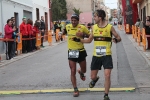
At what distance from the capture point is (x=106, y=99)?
649 cm

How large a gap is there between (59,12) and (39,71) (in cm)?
6150

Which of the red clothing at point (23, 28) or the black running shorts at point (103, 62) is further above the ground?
the red clothing at point (23, 28)

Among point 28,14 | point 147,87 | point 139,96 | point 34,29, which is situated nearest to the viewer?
point 139,96

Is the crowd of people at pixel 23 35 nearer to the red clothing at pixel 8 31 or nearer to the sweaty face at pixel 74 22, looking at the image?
the red clothing at pixel 8 31

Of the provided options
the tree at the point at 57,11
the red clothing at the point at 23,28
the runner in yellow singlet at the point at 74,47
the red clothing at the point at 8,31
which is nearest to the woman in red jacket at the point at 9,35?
the red clothing at the point at 8,31

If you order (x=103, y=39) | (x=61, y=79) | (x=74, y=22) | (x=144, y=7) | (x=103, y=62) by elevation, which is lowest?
(x=61, y=79)

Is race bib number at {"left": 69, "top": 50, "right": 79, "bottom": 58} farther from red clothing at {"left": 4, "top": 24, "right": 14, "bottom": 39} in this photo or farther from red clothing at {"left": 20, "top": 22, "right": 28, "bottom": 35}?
red clothing at {"left": 20, "top": 22, "right": 28, "bottom": 35}

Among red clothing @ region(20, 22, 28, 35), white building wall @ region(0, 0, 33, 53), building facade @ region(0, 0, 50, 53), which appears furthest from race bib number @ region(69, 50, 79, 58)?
red clothing @ region(20, 22, 28, 35)

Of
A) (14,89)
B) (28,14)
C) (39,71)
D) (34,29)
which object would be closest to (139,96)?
(14,89)

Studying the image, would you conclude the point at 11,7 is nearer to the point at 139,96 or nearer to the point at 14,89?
the point at 14,89

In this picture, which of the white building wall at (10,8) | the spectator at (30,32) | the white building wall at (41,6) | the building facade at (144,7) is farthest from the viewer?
the white building wall at (41,6)

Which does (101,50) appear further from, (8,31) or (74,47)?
(8,31)

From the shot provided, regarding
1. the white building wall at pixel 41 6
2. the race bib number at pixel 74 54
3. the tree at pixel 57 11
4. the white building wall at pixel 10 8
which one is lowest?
the race bib number at pixel 74 54

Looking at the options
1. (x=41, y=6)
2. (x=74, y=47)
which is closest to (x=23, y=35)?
(x=74, y=47)
